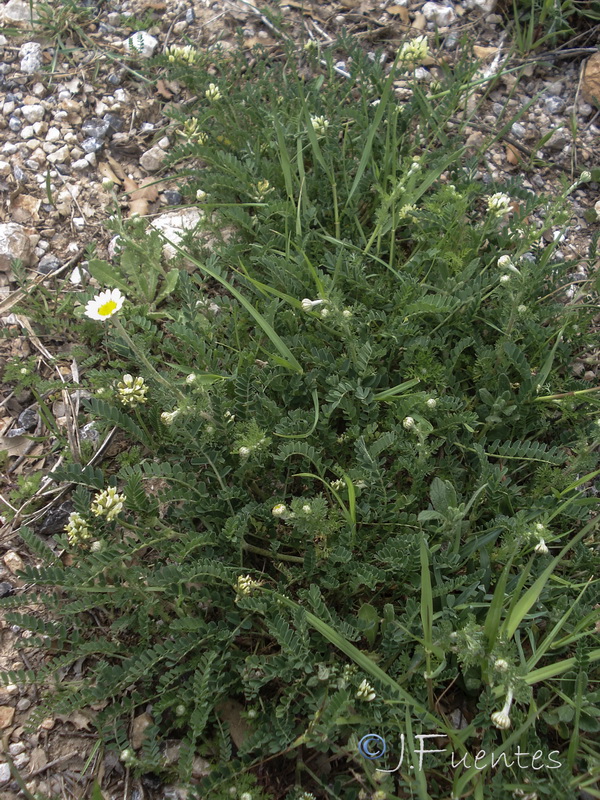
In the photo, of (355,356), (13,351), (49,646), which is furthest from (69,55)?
(49,646)

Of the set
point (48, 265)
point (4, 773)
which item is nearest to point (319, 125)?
point (48, 265)

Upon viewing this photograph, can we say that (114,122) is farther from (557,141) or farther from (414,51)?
(557,141)

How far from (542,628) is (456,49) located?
3.36m

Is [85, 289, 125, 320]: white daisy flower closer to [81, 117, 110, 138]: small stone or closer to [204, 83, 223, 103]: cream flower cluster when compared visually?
[204, 83, 223, 103]: cream flower cluster

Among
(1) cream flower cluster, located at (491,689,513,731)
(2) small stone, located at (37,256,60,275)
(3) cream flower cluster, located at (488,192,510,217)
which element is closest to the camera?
(1) cream flower cluster, located at (491,689,513,731)

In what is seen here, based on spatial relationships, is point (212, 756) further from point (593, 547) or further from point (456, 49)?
point (456, 49)

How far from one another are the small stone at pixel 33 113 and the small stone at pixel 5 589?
2546 mm

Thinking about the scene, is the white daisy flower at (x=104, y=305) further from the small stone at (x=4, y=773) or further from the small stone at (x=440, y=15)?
the small stone at (x=440, y=15)

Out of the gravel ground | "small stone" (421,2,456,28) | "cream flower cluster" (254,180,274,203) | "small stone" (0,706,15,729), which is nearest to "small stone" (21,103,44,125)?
the gravel ground

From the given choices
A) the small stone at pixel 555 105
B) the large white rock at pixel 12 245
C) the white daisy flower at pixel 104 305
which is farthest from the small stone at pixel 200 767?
the small stone at pixel 555 105

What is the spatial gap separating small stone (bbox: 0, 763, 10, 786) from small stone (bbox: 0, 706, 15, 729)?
11 cm

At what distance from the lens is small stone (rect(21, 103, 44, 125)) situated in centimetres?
341

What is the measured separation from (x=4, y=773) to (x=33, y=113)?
3.20 m

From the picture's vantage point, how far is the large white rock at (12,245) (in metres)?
2.94
